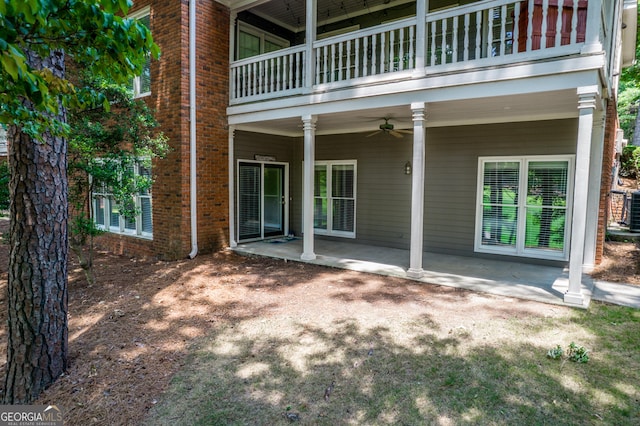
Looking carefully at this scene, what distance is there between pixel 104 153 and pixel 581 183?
7.00 metres

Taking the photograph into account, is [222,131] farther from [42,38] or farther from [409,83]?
[42,38]

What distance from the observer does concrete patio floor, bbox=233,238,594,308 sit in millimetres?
5516

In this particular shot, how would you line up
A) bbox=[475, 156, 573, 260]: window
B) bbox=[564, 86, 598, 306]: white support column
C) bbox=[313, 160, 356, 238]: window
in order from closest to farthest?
bbox=[564, 86, 598, 306]: white support column, bbox=[475, 156, 573, 260]: window, bbox=[313, 160, 356, 238]: window

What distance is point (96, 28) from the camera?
1.72 meters

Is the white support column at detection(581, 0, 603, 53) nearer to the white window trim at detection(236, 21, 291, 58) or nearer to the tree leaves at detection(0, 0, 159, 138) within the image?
the tree leaves at detection(0, 0, 159, 138)

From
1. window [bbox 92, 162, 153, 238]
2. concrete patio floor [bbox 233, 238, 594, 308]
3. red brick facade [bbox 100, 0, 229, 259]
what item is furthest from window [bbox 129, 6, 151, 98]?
concrete patio floor [bbox 233, 238, 594, 308]

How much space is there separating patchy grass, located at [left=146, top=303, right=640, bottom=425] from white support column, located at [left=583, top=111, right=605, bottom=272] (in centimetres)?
247

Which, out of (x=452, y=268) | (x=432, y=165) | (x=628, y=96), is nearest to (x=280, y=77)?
(x=432, y=165)

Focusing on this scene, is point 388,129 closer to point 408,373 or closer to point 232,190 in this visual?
point 232,190

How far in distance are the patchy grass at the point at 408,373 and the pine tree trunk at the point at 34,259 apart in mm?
1237

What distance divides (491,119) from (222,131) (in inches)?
217

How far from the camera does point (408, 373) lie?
3.38 metres

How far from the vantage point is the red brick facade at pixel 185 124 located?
7637mm

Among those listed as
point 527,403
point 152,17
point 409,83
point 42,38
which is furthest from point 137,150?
point 527,403
